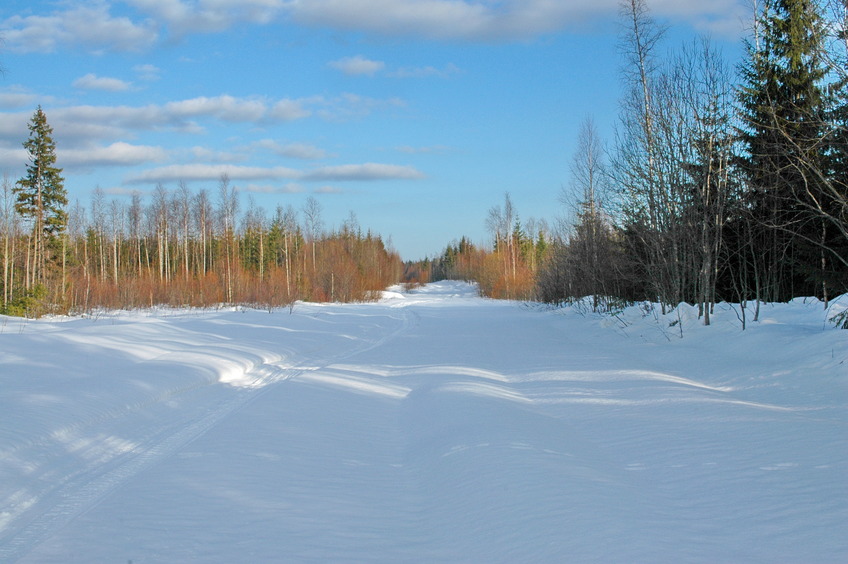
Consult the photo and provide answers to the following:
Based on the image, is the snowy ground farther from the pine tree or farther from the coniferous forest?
the pine tree

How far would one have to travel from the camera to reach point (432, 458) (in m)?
6.59

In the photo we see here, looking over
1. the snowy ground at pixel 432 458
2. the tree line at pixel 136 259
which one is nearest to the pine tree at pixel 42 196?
the tree line at pixel 136 259

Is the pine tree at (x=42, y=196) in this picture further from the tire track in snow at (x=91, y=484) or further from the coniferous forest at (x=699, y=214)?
the tire track in snow at (x=91, y=484)

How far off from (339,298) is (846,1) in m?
50.8

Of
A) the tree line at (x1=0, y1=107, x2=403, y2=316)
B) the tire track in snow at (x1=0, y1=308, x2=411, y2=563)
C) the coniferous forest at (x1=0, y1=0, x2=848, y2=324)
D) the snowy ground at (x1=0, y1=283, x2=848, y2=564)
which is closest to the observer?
the snowy ground at (x1=0, y1=283, x2=848, y2=564)

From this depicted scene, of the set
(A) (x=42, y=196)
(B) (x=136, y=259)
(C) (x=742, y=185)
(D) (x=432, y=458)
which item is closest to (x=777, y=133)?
(C) (x=742, y=185)

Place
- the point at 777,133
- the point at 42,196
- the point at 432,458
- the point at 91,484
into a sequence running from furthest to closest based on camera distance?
the point at 42,196 < the point at 777,133 < the point at 432,458 < the point at 91,484

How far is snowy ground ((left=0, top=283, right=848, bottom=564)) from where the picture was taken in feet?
13.7

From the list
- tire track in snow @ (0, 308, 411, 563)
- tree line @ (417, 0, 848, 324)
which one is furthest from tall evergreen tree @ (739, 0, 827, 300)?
tire track in snow @ (0, 308, 411, 563)

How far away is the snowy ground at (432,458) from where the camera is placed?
4168mm

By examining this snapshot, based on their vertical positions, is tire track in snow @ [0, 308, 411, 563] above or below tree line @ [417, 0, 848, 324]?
below

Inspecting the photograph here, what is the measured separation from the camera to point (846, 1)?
35.8ft

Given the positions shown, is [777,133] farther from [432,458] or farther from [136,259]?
[136,259]

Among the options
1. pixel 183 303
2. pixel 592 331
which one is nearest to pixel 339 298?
pixel 183 303
